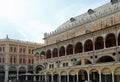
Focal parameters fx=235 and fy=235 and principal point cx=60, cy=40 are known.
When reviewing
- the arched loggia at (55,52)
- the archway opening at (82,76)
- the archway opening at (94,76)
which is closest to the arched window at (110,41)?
the archway opening at (94,76)

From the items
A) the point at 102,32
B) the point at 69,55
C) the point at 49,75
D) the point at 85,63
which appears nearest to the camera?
the point at 102,32

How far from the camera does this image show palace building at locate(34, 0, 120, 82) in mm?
41969

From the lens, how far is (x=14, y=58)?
77000 millimetres

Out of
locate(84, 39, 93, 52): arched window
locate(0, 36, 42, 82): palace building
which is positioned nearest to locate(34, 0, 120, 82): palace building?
locate(84, 39, 93, 52): arched window

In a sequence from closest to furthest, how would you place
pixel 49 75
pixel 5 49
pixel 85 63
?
pixel 85 63
pixel 49 75
pixel 5 49

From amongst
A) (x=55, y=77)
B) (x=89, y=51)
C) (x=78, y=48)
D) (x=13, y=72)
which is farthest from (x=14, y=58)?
(x=89, y=51)

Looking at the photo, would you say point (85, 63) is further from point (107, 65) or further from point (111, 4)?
point (111, 4)

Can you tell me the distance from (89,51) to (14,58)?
3594 centimetres

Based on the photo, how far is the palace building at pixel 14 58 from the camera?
2921 inches

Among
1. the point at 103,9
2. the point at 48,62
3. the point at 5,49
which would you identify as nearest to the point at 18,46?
the point at 5,49

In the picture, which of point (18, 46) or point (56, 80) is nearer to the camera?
point (56, 80)

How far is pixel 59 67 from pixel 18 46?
2659 centimetres

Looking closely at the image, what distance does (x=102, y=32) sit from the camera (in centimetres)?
4447

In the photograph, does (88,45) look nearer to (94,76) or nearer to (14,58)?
(94,76)
